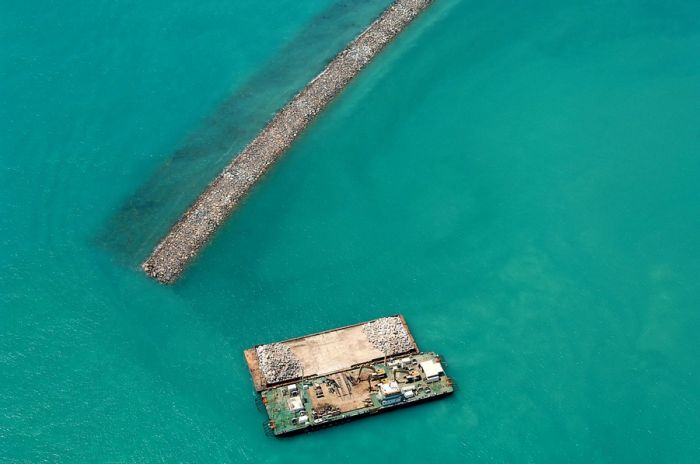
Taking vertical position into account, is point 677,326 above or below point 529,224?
below

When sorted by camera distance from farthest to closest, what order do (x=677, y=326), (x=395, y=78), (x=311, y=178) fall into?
Result: (x=395, y=78) → (x=311, y=178) → (x=677, y=326)

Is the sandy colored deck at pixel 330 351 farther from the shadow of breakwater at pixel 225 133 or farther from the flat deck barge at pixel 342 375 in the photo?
the shadow of breakwater at pixel 225 133

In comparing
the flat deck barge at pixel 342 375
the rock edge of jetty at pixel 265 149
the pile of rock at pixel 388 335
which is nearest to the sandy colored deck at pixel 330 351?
the flat deck barge at pixel 342 375

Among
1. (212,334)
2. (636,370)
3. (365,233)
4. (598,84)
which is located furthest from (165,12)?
(636,370)

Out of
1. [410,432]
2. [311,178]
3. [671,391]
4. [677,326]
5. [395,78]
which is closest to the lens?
[410,432]

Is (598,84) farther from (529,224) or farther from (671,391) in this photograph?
(671,391)

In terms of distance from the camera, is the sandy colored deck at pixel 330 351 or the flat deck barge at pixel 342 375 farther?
the sandy colored deck at pixel 330 351

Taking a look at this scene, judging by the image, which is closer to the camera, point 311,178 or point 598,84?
point 311,178
